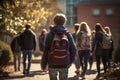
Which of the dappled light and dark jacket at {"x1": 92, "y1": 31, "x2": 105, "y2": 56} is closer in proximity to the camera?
dark jacket at {"x1": 92, "y1": 31, "x2": 105, "y2": 56}

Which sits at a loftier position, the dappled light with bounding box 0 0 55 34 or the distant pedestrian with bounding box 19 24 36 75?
the dappled light with bounding box 0 0 55 34

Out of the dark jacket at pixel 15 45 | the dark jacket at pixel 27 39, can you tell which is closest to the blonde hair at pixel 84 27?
the dark jacket at pixel 27 39

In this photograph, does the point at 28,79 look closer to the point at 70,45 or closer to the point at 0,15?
the point at 0,15

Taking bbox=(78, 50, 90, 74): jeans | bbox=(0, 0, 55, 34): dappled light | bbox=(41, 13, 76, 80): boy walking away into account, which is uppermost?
bbox=(0, 0, 55, 34): dappled light

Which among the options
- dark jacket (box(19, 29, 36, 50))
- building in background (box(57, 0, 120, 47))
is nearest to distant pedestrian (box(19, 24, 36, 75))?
dark jacket (box(19, 29, 36, 50))

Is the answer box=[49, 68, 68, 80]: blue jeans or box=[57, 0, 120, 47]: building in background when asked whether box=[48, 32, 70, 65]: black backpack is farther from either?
box=[57, 0, 120, 47]: building in background

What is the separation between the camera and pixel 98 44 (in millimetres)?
15734

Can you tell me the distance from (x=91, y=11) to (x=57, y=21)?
160 feet

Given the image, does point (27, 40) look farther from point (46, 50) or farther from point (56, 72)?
point (56, 72)

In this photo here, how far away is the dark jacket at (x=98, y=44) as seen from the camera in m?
15.5

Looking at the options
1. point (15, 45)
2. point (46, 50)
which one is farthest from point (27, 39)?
point (46, 50)

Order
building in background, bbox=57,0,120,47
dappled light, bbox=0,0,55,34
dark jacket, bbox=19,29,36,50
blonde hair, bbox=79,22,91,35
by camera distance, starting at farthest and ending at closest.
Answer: building in background, bbox=57,0,120,47 → dappled light, bbox=0,0,55,34 → dark jacket, bbox=19,29,36,50 → blonde hair, bbox=79,22,91,35

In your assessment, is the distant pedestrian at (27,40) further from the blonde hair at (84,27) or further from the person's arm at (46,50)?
the person's arm at (46,50)

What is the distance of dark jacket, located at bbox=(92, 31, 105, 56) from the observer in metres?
15.5
